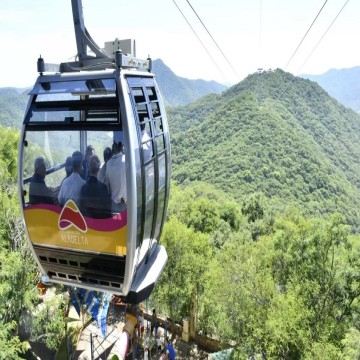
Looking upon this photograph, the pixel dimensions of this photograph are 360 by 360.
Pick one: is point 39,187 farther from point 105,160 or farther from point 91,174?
point 105,160

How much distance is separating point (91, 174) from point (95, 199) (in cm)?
36

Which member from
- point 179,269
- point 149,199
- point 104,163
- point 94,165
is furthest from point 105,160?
point 179,269

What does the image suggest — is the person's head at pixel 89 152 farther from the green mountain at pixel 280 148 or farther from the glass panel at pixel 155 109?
the green mountain at pixel 280 148

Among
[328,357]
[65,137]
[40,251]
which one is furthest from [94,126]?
[328,357]

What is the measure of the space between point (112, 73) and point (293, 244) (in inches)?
412

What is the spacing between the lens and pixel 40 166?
17.0 feet

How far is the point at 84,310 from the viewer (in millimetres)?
13609

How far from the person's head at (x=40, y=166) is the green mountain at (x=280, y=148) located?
43.9 metres

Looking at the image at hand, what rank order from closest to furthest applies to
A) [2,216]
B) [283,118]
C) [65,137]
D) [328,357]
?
[65,137] → [328,357] → [2,216] → [283,118]

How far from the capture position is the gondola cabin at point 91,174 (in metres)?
4.71

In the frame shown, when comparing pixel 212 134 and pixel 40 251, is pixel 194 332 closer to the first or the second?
pixel 40 251

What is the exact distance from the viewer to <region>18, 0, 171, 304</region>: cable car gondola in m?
4.70

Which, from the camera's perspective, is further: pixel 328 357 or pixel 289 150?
pixel 289 150

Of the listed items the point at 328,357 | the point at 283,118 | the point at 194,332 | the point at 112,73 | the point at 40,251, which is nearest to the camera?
the point at 112,73
